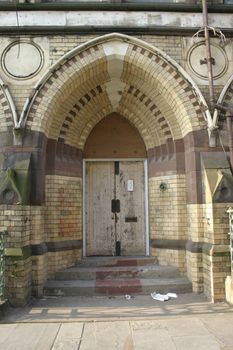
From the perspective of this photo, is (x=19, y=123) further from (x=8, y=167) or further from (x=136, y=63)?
(x=136, y=63)

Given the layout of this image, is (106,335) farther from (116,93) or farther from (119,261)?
(116,93)

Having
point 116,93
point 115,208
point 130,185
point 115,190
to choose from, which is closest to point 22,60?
A: point 116,93

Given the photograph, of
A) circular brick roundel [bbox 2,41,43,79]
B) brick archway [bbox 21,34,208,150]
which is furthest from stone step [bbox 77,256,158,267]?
circular brick roundel [bbox 2,41,43,79]

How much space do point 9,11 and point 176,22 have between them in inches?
133

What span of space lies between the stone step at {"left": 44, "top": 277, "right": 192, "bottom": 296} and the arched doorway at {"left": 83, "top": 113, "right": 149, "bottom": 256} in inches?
51.3

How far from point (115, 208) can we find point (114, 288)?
2044mm

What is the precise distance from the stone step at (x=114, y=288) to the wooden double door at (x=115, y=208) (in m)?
1.32

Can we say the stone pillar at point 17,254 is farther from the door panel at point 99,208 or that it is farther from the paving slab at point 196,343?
the paving slab at point 196,343

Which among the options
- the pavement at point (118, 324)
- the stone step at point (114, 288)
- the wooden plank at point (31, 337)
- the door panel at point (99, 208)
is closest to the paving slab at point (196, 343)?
the pavement at point (118, 324)

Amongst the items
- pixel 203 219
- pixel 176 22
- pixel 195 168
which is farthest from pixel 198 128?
pixel 176 22

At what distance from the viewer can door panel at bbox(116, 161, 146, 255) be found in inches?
327

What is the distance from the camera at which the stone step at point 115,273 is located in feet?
23.9

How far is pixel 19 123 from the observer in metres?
6.96

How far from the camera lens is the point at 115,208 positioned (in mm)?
8398
